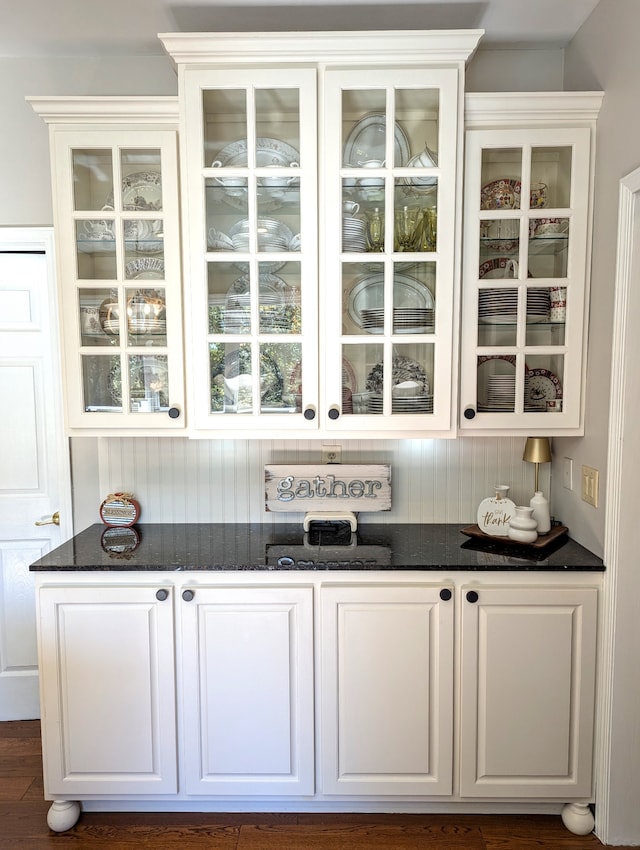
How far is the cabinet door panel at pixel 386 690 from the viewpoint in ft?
5.66

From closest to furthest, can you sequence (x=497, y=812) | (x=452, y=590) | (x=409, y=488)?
(x=452, y=590), (x=497, y=812), (x=409, y=488)

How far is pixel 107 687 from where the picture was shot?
5.75ft

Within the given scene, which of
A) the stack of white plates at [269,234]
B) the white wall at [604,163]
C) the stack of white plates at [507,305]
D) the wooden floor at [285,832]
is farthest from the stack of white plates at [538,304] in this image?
the wooden floor at [285,832]

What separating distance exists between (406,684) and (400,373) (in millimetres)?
1031

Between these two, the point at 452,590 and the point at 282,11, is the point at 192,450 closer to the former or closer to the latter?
the point at 452,590

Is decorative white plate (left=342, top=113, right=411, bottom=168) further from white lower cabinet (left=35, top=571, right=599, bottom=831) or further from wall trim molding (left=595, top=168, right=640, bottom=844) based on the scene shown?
white lower cabinet (left=35, top=571, right=599, bottom=831)


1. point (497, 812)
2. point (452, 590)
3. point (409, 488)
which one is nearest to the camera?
point (452, 590)

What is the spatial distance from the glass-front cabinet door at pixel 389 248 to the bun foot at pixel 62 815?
5.14 feet

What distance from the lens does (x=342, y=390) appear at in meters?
1.84

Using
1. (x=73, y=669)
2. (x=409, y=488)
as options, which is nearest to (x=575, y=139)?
(x=409, y=488)

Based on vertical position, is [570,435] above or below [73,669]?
above

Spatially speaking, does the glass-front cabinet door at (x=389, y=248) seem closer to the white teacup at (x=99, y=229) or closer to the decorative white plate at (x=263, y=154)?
the decorative white plate at (x=263, y=154)

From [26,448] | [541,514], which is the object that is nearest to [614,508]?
[541,514]

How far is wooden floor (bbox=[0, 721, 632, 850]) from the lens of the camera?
1.73 m
